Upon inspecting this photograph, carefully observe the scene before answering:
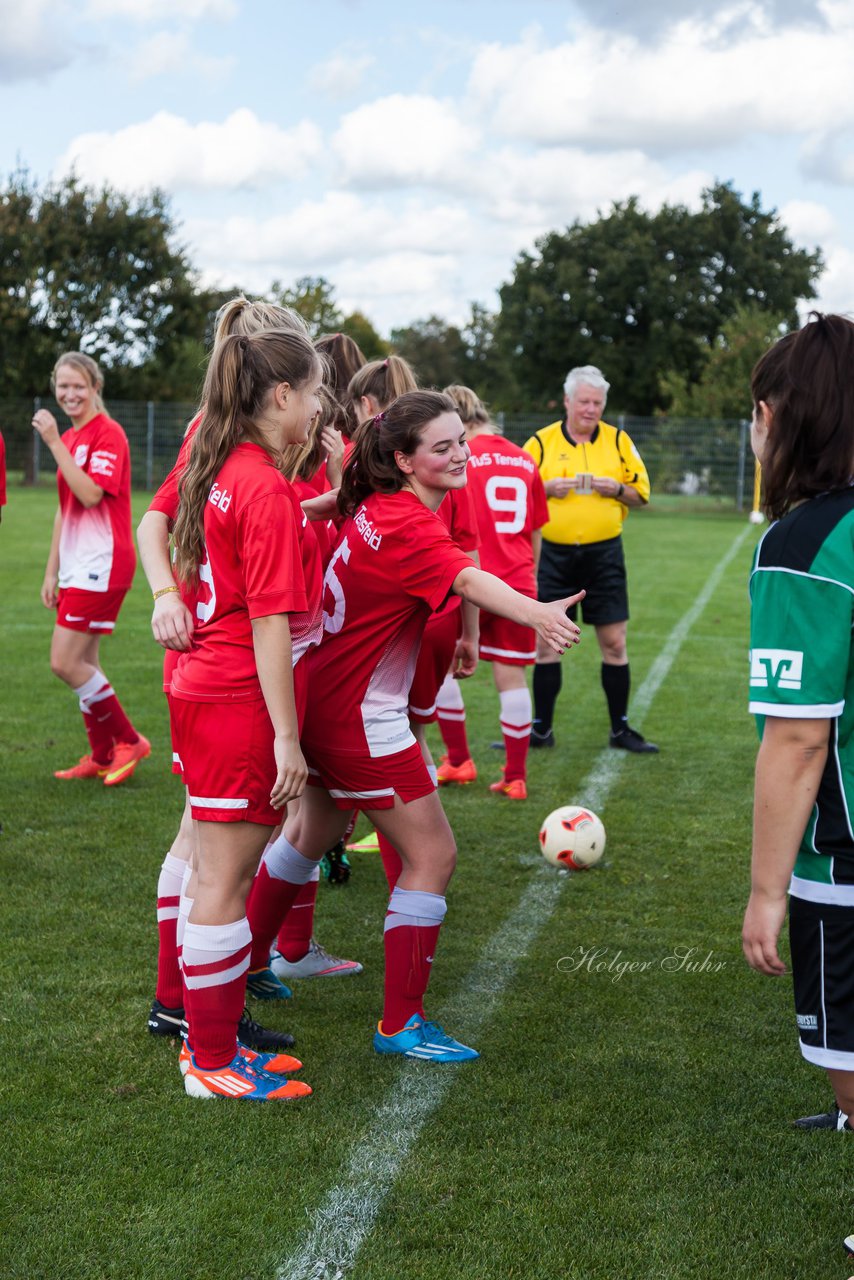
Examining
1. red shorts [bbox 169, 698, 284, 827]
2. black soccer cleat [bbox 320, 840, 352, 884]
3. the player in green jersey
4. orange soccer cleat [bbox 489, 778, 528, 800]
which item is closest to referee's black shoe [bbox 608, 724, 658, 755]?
orange soccer cleat [bbox 489, 778, 528, 800]

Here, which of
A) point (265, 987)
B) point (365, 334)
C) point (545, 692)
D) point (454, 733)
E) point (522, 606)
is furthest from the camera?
point (365, 334)

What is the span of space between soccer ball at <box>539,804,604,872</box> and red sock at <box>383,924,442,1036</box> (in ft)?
5.66

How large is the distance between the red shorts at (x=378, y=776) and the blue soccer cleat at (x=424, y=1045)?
670 millimetres

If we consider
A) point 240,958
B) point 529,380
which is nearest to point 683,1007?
point 240,958

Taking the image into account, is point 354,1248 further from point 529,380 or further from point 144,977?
point 529,380

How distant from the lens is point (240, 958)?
3.20 metres

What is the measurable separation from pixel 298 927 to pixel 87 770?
2.83 m

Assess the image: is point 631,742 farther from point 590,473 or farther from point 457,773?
point 590,473

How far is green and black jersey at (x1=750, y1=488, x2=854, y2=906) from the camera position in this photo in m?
2.18

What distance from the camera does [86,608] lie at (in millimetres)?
6293

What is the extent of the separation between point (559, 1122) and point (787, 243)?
48983 mm

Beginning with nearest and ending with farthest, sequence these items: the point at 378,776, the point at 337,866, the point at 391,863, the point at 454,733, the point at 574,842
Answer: the point at 378,776, the point at 391,863, the point at 337,866, the point at 574,842, the point at 454,733

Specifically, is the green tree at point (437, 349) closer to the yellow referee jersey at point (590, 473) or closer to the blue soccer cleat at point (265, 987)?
the yellow referee jersey at point (590, 473)

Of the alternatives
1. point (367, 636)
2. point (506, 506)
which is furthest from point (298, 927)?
point (506, 506)
